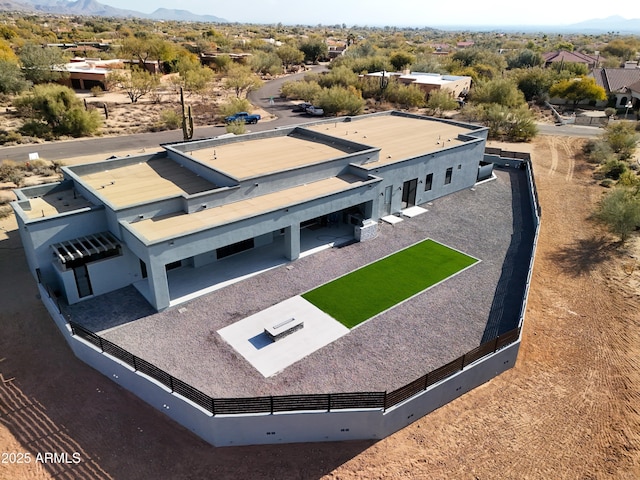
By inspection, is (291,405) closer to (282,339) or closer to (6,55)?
(282,339)

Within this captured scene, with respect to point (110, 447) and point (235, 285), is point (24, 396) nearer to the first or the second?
point (110, 447)

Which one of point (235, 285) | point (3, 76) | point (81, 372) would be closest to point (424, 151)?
point (235, 285)

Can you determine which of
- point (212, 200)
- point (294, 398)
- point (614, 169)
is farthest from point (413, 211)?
point (614, 169)

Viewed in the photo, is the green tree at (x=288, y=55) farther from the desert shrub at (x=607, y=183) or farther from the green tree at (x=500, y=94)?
the desert shrub at (x=607, y=183)

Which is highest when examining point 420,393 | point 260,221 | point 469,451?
point 260,221

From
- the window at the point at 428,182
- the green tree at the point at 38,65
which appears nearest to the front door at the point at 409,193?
the window at the point at 428,182

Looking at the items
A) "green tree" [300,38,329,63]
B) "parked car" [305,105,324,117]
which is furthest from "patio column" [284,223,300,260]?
"green tree" [300,38,329,63]

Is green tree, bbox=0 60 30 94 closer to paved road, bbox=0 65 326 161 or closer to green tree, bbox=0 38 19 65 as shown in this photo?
green tree, bbox=0 38 19 65
